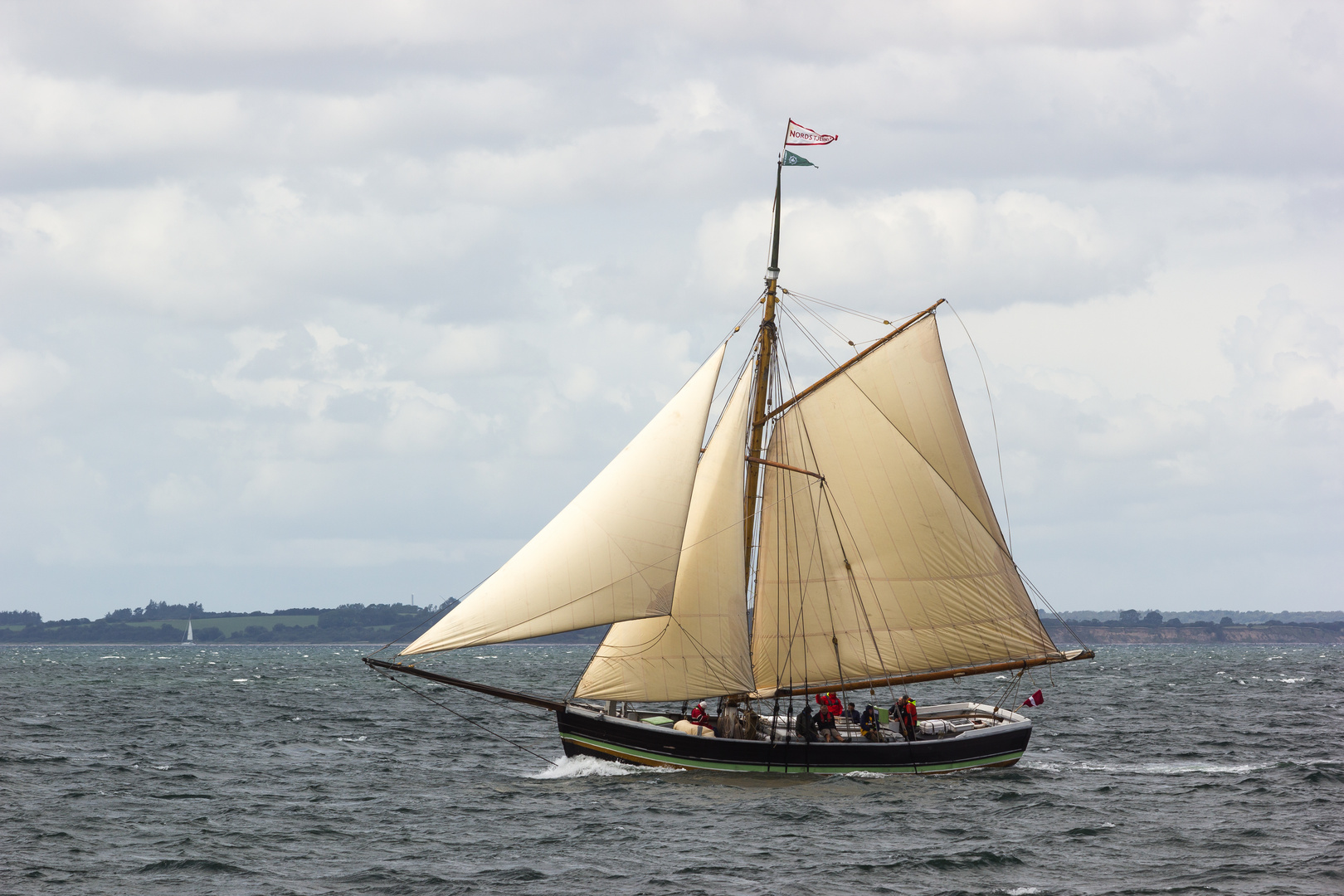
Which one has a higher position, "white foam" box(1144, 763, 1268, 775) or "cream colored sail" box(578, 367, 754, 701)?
"cream colored sail" box(578, 367, 754, 701)

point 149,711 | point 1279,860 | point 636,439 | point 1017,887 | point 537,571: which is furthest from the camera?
point 149,711

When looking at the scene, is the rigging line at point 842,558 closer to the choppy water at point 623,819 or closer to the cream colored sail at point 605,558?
the choppy water at point 623,819

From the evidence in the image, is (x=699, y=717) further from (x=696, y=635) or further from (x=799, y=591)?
(x=799, y=591)

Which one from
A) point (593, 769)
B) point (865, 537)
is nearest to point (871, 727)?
point (865, 537)

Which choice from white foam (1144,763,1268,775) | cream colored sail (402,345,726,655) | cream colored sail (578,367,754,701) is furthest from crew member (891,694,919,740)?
white foam (1144,763,1268,775)

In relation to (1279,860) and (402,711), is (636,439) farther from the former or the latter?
(402,711)

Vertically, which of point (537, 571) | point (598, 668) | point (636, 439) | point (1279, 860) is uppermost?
point (636, 439)

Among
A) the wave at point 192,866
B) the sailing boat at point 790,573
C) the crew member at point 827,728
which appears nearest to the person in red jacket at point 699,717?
the sailing boat at point 790,573

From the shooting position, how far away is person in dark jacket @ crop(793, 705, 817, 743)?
3784cm

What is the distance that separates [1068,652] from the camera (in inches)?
1674

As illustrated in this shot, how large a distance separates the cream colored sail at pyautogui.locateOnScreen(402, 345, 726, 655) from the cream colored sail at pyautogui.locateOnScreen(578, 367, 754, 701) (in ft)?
5.96

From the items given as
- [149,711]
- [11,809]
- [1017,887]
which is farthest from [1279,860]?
[149,711]

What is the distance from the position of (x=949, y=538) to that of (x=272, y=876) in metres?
21.4

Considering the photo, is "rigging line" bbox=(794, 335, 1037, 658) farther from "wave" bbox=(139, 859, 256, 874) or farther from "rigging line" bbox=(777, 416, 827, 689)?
"wave" bbox=(139, 859, 256, 874)
